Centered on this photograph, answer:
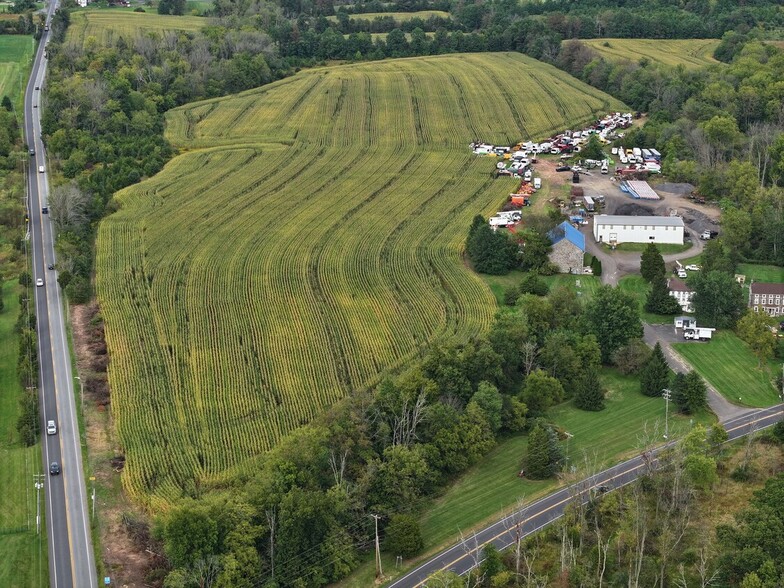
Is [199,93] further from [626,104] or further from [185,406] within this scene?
[185,406]

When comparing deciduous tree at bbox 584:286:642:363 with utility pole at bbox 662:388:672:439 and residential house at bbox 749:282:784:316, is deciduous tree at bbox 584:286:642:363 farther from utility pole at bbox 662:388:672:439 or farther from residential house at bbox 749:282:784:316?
residential house at bbox 749:282:784:316

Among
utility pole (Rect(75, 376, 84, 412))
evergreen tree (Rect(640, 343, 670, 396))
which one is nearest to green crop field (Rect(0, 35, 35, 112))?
utility pole (Rect(75, 376, 84, 412))

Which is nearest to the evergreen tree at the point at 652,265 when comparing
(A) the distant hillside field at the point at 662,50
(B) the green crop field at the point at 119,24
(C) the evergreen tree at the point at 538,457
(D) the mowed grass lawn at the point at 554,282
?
(D) the mowed grass lawn at the point at 554,282

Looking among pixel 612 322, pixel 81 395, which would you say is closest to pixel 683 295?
pixel 612 322

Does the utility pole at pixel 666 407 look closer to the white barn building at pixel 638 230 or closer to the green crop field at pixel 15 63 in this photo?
the white barn building at pixel 638 230

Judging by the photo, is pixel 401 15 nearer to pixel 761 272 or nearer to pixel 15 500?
pixel 761 272

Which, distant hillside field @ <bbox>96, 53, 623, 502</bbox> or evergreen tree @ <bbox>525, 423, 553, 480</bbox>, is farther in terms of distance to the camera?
distant hillside field @ <bbox>96, 53, 623, 502</bbox>
